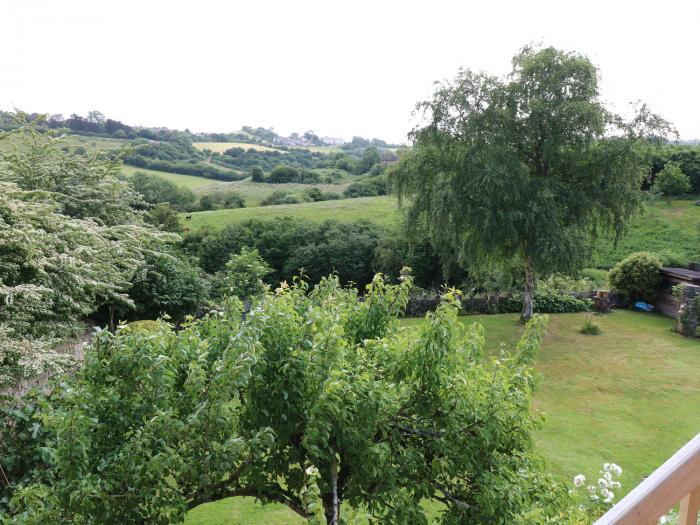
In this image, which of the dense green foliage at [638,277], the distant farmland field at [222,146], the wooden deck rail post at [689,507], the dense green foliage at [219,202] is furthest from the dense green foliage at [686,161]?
the distant farmland field at [222,146]

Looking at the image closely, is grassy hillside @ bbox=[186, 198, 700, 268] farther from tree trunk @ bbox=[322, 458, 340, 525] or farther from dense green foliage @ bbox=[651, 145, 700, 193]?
tree trunk @ bbox=[322, 458, 340, 525]

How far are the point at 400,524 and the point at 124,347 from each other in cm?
285

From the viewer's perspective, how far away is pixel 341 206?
4034 cm

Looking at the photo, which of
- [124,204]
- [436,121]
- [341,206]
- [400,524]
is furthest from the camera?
[341,206]

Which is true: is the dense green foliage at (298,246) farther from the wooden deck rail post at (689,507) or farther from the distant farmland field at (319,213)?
the wooden deck rail post at (689,507)

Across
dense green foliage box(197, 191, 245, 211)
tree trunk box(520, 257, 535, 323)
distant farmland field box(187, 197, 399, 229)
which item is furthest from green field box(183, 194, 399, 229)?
tree trunk box(520, 257, 535, 323)

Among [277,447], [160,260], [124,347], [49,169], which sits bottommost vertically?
[160,260]

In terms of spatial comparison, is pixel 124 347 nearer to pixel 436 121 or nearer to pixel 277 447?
pixel 277 447

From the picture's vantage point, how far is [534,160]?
60.2 feet

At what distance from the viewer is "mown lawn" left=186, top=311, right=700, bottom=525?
10.0 metres

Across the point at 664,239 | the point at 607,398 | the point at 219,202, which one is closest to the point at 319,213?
the point at 219,202

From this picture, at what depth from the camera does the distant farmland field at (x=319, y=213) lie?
3544 cm

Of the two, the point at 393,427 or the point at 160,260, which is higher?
the point at 393,427

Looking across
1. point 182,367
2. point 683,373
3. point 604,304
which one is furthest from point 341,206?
point 182,367
